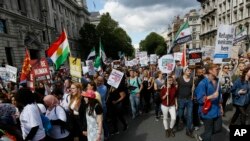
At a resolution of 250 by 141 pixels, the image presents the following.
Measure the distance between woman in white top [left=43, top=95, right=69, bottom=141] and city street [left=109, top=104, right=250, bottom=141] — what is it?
8.71 ft

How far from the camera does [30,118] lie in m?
3.66

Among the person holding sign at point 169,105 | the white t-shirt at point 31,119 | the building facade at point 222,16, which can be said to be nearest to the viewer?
the white t-shirt at point 31,119

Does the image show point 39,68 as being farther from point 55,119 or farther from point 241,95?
point 241,95

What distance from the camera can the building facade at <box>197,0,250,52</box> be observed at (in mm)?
40531

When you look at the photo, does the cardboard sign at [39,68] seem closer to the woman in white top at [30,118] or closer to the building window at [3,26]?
the woman in white top at [30,118]

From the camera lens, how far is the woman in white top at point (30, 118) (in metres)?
3.67

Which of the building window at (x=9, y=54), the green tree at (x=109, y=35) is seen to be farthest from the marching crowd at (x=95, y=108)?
the green tree at (x=109, y=35)

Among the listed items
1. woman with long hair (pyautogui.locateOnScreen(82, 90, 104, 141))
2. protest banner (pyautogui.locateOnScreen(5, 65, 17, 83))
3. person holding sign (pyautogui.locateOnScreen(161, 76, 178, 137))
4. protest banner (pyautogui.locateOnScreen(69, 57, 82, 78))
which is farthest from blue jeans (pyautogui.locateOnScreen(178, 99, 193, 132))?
protest banner (pyautogui.locateOnScreen(5, 65, 17, 83))

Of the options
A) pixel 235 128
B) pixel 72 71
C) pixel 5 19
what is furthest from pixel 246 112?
pixel 5 19

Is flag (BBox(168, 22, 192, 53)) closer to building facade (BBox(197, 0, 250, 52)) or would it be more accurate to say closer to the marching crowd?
the marching crowd

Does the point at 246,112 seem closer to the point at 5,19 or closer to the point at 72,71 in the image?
the point at 72,71

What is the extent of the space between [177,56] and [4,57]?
1716 centimetres

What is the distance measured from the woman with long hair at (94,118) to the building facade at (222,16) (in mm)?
33001

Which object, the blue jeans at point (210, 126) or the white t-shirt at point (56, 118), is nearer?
the white t-shirt at point (56, 118)
